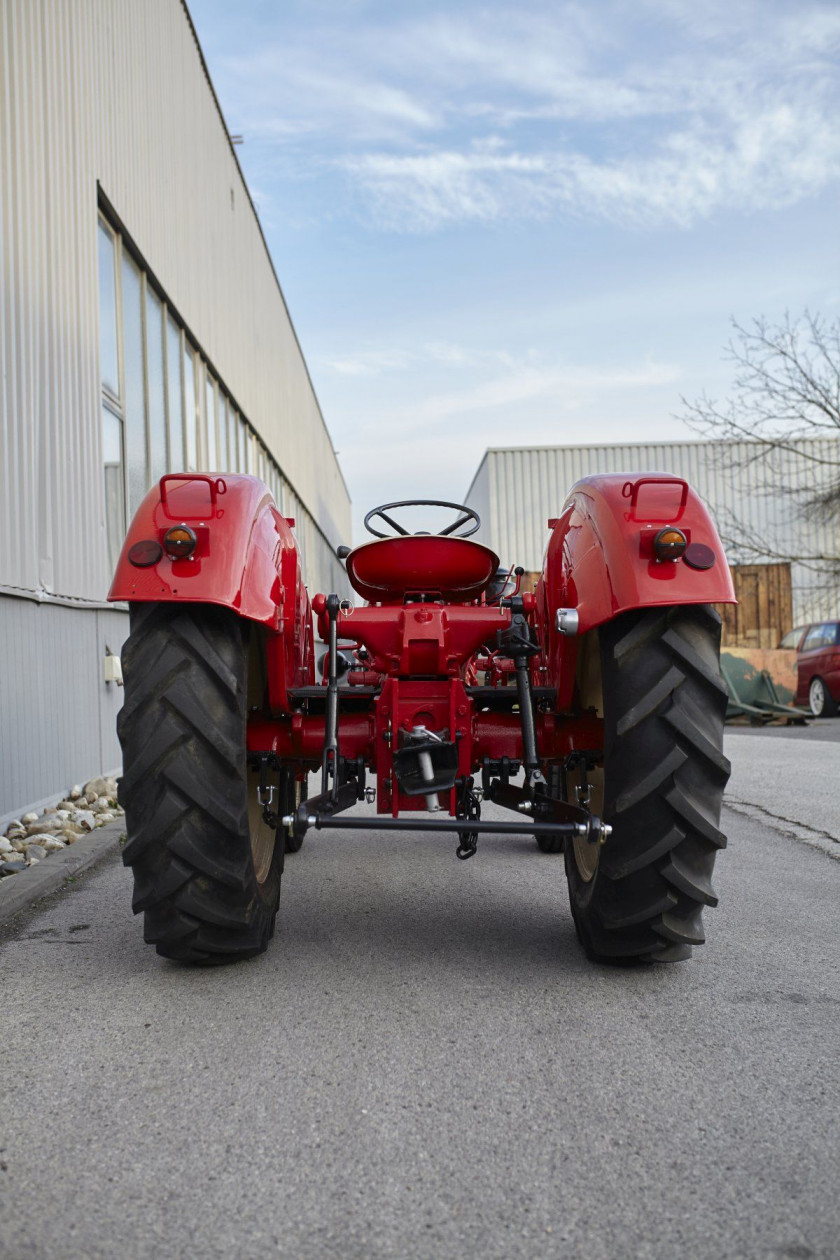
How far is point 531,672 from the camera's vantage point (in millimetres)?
4691

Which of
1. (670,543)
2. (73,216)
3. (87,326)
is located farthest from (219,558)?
(73,216)

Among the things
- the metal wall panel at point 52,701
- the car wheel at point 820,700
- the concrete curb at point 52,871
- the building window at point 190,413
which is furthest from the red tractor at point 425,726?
the car wheel at point 820,700

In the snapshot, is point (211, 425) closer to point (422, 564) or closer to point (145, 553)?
point (422, 564)

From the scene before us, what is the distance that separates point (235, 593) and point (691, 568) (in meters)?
1.42

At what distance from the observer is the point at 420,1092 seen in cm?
257

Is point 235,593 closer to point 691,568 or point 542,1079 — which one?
point 691,568

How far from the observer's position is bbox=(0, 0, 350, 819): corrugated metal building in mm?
6676

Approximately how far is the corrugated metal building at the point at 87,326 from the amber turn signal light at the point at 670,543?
431 centimetres

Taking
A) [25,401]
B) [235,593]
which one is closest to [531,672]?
[235,593]

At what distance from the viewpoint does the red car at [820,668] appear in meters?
17.4

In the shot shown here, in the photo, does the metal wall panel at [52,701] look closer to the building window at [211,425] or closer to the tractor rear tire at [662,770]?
the tractor rear tire at [662,770]

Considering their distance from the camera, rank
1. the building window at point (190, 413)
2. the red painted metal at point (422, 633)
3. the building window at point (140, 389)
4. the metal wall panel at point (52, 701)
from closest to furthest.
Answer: the red painted metal at point (422, 633), the metal wall panel at point (52, 701), the building window at point (140, 389), the building window at point (190, 413)

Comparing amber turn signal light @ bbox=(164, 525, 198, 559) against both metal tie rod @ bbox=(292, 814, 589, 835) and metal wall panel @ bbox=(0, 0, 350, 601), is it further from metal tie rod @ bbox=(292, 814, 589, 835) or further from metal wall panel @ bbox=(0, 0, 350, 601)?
metal wall panel @ bbox=(0, 0, 350, 601)

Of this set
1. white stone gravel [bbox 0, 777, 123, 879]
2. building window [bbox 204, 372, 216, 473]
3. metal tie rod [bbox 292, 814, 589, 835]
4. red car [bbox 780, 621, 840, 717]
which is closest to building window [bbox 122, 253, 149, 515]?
white stone gravel [bbox 0, 777, 123, 879]
